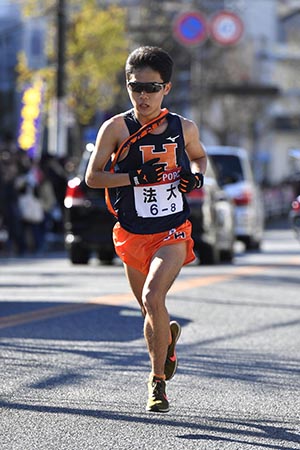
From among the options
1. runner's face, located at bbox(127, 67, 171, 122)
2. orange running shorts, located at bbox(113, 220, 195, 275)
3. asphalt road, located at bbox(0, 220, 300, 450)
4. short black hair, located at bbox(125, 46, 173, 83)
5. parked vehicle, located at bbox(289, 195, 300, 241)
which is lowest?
parked vehicle, located at bbox(289, 195, 300, 241)

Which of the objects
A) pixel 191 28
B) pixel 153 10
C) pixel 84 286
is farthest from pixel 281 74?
pixel 84 286

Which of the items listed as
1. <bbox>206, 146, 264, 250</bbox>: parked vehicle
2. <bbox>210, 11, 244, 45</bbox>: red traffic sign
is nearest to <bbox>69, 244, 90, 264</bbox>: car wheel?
<bbox>206, 146, 264, 250</bbox>: parked vehicle

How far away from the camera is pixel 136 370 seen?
7961 mm

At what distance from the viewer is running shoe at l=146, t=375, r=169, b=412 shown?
21.2 feet

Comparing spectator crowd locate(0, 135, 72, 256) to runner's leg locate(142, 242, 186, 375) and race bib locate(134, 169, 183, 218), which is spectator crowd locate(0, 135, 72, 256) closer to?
race bib locate(134, 169, 183, 218)

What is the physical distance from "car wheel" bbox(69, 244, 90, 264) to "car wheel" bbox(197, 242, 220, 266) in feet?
5.02

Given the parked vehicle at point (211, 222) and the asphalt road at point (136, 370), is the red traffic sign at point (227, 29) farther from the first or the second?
the asphalt road at point (136, 370)

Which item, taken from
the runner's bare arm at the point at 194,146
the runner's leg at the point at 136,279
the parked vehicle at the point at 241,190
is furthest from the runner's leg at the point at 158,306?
the parked vehicle at the point at 241,190

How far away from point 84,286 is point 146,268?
24.7ft

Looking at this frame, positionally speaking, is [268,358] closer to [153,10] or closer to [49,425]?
[49,425]

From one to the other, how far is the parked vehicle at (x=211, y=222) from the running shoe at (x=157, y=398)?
1131cm

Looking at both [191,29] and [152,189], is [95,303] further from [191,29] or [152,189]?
[191,29]

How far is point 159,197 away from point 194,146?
1.45ft

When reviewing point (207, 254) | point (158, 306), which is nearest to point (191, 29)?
point (207, 254)
